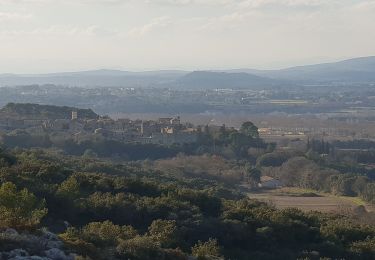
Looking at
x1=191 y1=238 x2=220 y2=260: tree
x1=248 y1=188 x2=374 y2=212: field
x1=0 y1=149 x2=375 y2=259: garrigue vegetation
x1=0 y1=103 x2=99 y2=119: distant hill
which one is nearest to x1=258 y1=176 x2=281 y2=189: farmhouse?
x1=248 y1=188 x2=374 y2=212: field

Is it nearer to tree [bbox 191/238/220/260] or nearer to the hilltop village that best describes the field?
tree [bbox 191/238/220/260]

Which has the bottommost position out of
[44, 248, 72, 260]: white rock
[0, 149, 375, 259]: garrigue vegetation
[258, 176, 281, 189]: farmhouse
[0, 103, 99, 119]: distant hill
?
[258, 176, 281, 189]: farmhouse

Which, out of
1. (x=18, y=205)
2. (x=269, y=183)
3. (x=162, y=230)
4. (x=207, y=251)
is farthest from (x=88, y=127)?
(x=207, y=251)

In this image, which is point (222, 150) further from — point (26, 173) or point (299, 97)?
point (299, 97)

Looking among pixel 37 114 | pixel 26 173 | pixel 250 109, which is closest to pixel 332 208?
pixel 26 173

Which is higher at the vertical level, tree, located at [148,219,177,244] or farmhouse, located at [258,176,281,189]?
tree, located at [148,219,177,244]

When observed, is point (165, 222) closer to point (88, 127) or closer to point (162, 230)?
point (162, 230)
